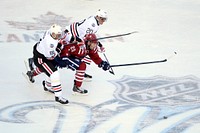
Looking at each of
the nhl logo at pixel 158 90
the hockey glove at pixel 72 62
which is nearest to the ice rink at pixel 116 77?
the nhl logo at pixel 158 90

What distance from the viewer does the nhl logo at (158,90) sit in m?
6.27

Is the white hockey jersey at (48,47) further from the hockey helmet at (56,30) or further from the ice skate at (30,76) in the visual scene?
the ice skate at (30,76)

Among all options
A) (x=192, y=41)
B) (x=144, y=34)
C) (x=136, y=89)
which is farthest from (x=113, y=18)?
(x=136, y=89)

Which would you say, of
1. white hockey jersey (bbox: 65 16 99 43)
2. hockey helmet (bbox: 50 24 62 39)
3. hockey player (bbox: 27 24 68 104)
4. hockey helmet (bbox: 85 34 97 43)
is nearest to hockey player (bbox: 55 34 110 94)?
hockey helmet (bbox: 85 34 97 43)

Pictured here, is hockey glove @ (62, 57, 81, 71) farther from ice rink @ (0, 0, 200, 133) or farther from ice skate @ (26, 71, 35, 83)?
ice skate @ (26, 71, 35, 83)

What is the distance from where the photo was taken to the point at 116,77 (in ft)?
23.2

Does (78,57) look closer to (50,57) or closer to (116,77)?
(50,57)

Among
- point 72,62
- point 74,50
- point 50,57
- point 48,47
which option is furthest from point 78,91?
point 48,47

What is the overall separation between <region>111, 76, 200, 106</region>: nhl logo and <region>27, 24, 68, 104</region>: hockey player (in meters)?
0.72

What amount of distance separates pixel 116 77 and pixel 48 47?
1386mm

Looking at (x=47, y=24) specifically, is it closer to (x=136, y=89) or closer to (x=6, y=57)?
(x=6, y=57)

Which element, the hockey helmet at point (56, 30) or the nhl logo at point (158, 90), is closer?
the hockey helmet at point (56, 30)

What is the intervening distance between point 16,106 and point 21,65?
144cm

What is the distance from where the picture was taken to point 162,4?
11.4m
